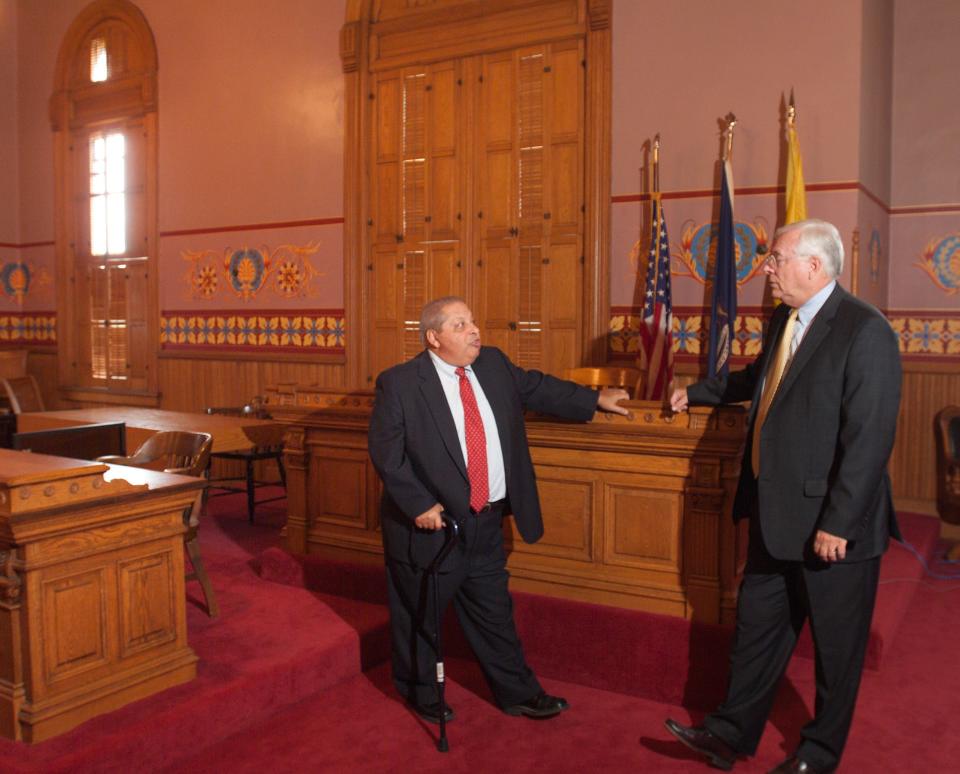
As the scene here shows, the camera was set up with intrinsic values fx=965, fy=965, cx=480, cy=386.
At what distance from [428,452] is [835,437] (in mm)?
1388

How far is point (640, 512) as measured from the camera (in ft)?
13.1

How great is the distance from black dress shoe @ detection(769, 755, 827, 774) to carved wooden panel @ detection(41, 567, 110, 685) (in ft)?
7.67

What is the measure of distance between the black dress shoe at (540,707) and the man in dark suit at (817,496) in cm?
68

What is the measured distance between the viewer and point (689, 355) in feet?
21.3

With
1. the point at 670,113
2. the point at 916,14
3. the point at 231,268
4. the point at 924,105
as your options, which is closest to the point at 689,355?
the point at 670,113

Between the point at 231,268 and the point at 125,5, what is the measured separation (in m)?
2.84

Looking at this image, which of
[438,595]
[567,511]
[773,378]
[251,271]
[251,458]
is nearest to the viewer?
[773,378]

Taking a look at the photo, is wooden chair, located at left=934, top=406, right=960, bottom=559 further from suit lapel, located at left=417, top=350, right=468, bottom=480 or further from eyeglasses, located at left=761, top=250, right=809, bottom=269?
suit lapel, located at left=417, top=350, right=468, bottom=480

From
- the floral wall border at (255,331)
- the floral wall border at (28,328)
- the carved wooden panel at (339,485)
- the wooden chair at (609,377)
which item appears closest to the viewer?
the carved wooden panel at (339,485)

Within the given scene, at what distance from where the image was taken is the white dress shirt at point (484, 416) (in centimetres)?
356

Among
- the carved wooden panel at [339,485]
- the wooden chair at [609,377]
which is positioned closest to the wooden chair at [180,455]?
the carved wooden panel at [339,485]

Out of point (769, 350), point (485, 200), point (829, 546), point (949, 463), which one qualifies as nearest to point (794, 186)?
point (949, 463)

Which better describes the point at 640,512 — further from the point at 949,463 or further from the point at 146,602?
the point at 949,463

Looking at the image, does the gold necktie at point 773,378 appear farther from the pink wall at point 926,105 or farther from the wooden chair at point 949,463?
the pink wall at point 926,105
